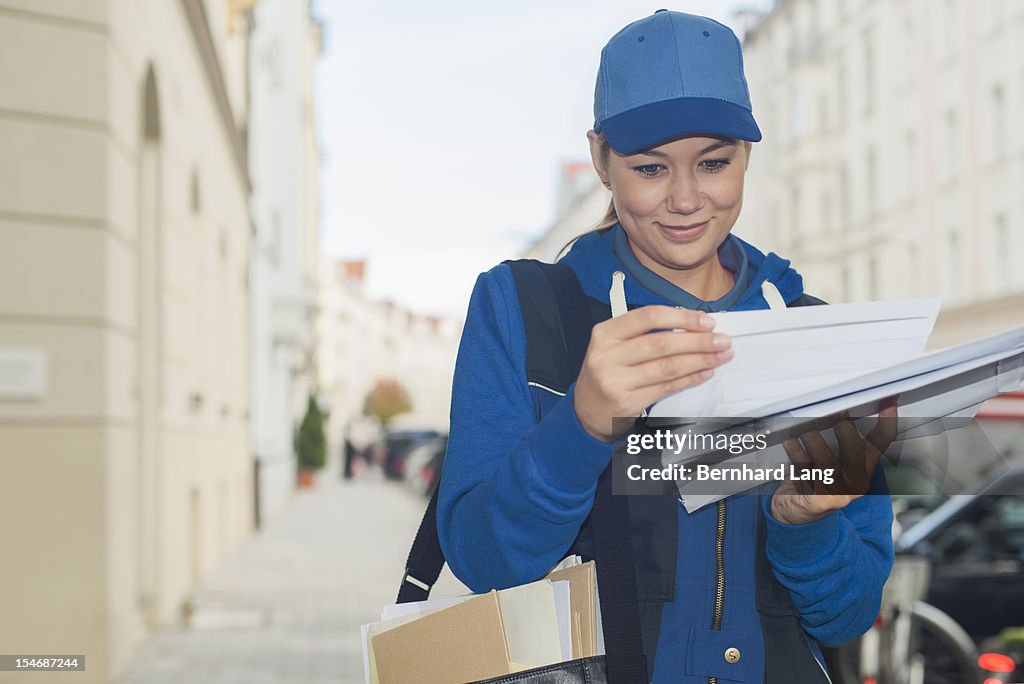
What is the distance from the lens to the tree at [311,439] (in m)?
Result: 32.7


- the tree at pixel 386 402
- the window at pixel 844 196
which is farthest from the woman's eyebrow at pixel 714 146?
the tree at pixel 386 402

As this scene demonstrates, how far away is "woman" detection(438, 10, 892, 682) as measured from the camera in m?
1.56

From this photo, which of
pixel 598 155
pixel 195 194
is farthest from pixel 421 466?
pixel 598 155

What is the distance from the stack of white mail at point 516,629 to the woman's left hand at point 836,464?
283mm

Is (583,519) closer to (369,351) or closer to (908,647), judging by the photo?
(908,647)

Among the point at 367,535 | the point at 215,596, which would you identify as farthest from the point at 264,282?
the point at 215,596

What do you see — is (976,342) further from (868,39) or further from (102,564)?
(868,39)

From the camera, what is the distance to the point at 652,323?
1.38m

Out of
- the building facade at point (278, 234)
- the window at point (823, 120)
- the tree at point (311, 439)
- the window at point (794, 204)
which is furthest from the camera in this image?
the window at point (823, 120)

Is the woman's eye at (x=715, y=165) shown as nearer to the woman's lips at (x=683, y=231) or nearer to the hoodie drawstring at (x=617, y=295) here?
the woman's lips at (x=683, y=231)

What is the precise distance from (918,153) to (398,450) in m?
20.9

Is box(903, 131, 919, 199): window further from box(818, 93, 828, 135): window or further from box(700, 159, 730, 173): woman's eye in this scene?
box(700, 159, 730, 173): woman's eye

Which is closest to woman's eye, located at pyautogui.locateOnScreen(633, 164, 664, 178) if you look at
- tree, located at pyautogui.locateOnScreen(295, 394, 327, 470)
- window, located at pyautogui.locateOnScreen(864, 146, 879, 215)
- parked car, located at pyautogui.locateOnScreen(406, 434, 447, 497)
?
parked car, located at pyautogui.locateOnScreen(406, 434, 447, 497)

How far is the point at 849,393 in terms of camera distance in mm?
1444
